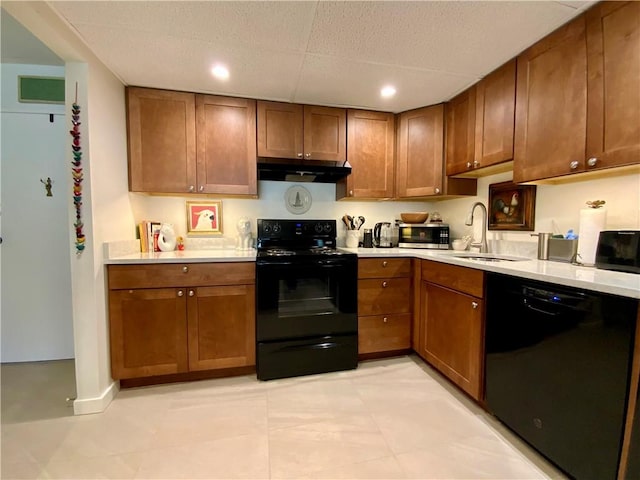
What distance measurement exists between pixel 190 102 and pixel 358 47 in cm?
138

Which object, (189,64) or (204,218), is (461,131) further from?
(204,218)

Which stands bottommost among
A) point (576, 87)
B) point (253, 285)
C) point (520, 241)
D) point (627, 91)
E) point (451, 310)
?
point (451, 310)

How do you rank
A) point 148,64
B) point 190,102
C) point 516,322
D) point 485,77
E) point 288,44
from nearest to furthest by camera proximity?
point 516,322 < point 288,44 < point 148,64 < point 485,77 < point 190,102

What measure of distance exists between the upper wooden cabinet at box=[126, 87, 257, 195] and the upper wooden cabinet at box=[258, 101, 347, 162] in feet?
0.39

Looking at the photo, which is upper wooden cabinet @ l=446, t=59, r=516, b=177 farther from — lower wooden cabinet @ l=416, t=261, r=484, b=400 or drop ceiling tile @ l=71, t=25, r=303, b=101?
drop ceiling tile @ l=71, t=25, r=303, b=101

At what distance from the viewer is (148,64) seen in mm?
1814

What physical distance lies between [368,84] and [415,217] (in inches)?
49.4

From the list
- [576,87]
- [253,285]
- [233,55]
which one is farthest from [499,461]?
[233,55]

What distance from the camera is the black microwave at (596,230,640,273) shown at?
1341 mm

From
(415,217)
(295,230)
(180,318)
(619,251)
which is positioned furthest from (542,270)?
(180,318)

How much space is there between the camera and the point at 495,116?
1.95 m

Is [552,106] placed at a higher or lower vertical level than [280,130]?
lower

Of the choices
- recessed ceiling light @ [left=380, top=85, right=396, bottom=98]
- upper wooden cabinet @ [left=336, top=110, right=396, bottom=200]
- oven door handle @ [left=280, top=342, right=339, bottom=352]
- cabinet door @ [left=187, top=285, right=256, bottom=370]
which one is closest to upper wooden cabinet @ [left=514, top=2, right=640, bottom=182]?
recessed ceiling light @ [left=380, top=85, right=396, bottom=98]

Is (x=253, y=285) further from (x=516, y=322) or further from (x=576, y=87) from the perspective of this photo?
(x=576, y=87)
